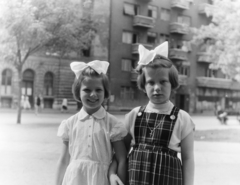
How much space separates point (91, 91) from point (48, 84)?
19.4 feet

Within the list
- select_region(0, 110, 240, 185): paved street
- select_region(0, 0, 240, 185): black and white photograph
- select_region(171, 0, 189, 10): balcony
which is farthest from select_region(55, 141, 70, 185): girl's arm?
select_region(171, 0, 189, 10): balcony

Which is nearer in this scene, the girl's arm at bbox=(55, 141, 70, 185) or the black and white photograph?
the black and white photograph

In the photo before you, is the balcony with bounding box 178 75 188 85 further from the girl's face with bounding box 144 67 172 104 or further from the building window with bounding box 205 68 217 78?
the girl's face with bounding box 144 67 172 104

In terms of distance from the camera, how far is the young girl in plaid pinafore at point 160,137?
51.3 inches

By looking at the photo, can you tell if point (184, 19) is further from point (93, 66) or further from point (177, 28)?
point (93, 66)

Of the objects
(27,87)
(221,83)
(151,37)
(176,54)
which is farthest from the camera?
(221,83)

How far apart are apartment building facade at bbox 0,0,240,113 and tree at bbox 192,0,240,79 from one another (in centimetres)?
20

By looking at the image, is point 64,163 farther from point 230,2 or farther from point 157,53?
point 230,2

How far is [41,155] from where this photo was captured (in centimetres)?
415

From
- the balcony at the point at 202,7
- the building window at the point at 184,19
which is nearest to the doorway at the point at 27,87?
the building window at the point at 184,19

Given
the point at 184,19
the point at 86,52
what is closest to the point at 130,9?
the point at 184,19

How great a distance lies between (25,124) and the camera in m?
5.65

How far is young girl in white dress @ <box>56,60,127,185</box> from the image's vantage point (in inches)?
53.2

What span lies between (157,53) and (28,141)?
415 centimetres
